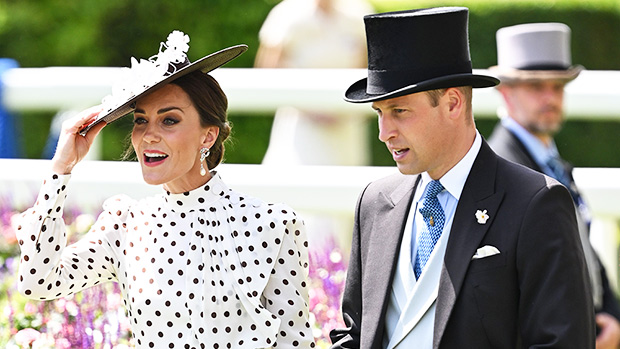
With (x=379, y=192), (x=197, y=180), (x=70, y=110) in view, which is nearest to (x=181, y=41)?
(x=197, y=180)

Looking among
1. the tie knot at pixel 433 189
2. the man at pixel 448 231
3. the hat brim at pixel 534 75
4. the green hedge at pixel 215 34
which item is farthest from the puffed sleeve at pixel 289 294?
the green hedge at pixel 215 34

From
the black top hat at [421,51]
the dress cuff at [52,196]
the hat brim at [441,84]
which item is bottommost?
the dress cuff at [52,196]

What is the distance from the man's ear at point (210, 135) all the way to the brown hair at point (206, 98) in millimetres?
14

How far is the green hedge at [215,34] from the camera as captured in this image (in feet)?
34.4

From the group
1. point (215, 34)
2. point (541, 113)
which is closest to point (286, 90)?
point (541, 113)

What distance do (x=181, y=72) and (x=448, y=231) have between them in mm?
941

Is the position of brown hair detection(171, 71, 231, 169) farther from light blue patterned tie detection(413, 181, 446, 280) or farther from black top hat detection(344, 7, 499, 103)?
light blue patterned tie detection(413, 181, 446, 280)

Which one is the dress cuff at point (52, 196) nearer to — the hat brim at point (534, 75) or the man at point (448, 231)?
the man at point (448, 231)

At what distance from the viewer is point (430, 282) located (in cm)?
314

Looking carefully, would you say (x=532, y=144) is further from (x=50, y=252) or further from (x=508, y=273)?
(x=50, y=252)

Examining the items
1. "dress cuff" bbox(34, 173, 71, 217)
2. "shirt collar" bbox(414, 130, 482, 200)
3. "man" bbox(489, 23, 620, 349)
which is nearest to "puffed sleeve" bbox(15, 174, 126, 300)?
"dress cuff" bbox(34, 173, 71, 217)

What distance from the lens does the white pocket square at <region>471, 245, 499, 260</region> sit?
3012 millimetres

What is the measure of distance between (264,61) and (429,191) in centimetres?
416

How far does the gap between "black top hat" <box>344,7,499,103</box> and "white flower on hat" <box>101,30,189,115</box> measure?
63 centimetres
